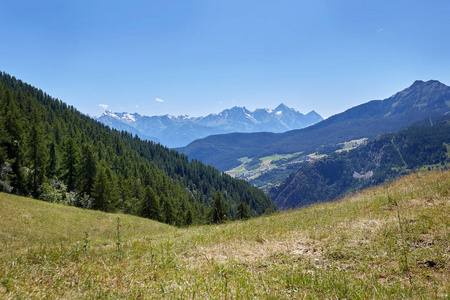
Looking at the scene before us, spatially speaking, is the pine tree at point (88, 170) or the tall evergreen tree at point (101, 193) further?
the pine tree at point (88, 170)

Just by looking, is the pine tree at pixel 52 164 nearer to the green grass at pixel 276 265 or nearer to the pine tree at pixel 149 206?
the pine tree at pixel 149 206

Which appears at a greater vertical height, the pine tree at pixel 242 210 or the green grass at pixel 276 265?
the green grass at pixel 276 265

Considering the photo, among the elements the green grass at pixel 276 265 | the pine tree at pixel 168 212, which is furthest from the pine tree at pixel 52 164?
the green grass at pixel 276 265

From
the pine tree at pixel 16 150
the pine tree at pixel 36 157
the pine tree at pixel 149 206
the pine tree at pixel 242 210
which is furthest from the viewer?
the pine tree at pixel 149 206

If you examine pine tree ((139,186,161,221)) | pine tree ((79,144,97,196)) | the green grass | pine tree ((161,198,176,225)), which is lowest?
pine tree ((161,198,176,225))

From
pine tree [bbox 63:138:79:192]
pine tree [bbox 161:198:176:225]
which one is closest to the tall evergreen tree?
pine tree [bbox 63:138:79:192]

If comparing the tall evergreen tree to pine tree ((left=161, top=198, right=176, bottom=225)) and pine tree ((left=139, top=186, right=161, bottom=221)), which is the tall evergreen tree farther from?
pine tree ((left=161, top=198, right=176, bottom=225))

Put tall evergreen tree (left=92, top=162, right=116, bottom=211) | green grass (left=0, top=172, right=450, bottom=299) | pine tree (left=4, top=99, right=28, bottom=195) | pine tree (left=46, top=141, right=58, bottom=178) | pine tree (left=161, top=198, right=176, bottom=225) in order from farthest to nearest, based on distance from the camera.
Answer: pine tree (left=161, top=198, right=176, bottom=225) < pine tree (left=46, top=141, right=58, bottom=178) < tall evergreen tree (left=92, top=162, right=116, bottom=211) < pine tree (left=4, top=99, right=28, bottom=195) < green grass (left=0, top=172, right=450, bottom=299)

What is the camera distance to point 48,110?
11312cm

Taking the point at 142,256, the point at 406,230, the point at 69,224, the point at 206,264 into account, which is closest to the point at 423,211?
the point at 406,230

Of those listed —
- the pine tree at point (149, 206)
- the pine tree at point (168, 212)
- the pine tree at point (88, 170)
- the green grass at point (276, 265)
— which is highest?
the pine tree at point (88, 170)

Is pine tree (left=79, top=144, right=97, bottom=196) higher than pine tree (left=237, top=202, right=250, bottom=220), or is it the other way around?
pine tree (left=79, top=144, right=97, bottom=196)

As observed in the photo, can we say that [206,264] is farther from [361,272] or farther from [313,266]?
[361,272]

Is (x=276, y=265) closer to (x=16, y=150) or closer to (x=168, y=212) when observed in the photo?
(x=16, y=150)
